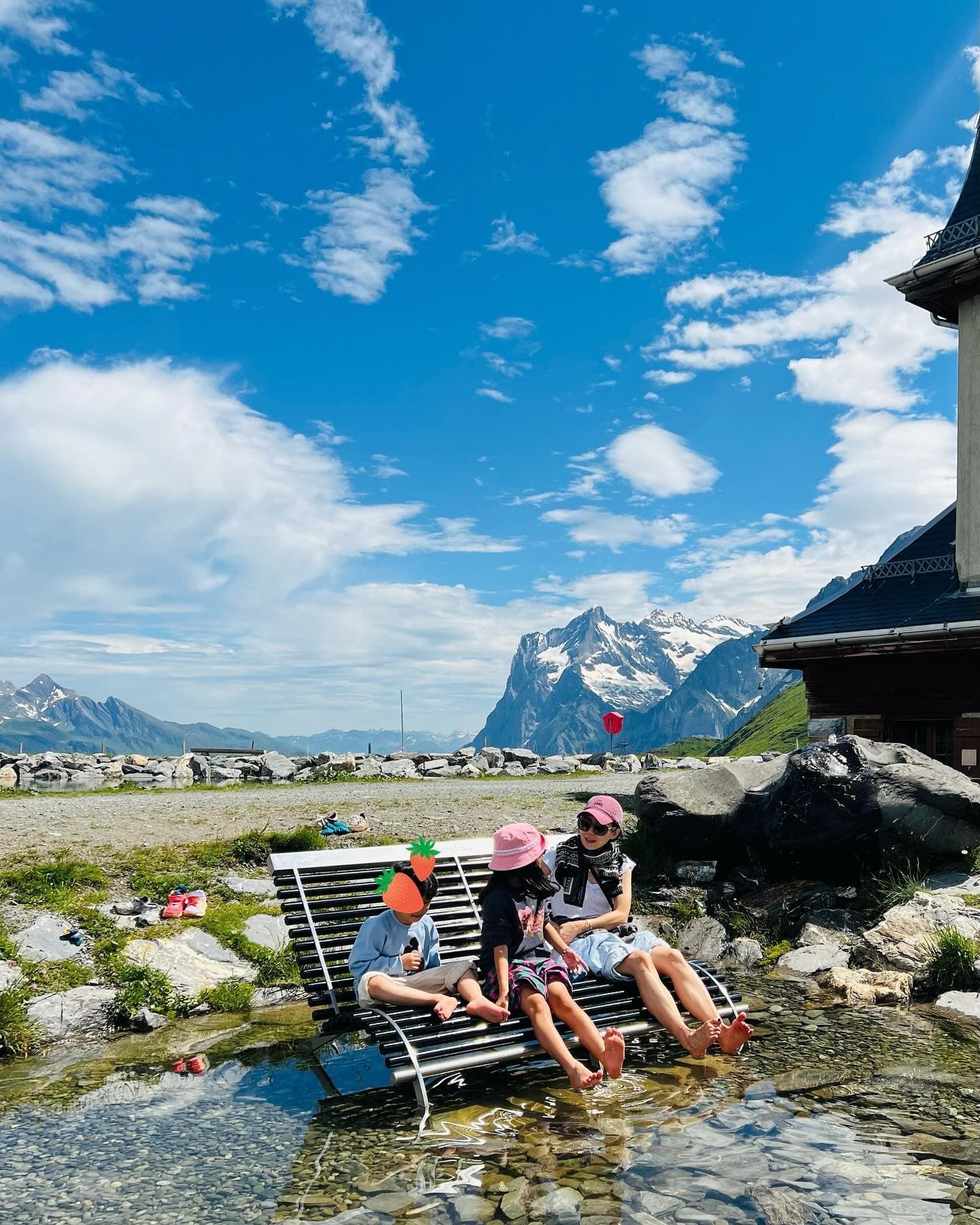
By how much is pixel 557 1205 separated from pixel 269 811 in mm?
13210

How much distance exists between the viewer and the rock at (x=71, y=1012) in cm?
740

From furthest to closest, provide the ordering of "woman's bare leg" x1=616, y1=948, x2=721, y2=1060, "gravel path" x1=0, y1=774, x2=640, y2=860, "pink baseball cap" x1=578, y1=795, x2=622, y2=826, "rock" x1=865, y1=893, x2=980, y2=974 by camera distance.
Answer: "gravel path" x1=0, y1=774, x2=640, y2=860, "rock" x1=865, y1=893, x2=980, y2=974, "pink baseball cap" x1=578, y1=795, x2=622, y2=826, "woman's bare leg" x1=616, y1=948, x2=721, y2=1060

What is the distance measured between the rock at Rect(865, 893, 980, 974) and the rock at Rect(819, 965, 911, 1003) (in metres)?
0.23

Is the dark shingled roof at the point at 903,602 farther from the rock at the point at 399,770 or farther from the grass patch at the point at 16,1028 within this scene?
the rock at the point at 399,770

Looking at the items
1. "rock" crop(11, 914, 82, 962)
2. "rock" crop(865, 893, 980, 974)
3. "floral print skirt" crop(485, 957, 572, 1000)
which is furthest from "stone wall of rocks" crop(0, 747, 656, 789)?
"floral print skirt" crop(485, 957, 572, 1000)

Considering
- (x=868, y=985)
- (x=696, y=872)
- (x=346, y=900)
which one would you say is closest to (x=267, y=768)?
(x=696, y=872)

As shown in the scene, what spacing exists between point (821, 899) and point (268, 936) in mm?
6225

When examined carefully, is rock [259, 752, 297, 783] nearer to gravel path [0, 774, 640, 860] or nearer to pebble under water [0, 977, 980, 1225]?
gravel path [0, 774, 640, 860]

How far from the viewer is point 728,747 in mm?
147125

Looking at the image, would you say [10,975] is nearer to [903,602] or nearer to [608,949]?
[608,949]

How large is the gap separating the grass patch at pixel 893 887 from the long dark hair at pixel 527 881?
5181 millimetres

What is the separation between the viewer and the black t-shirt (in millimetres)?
6371

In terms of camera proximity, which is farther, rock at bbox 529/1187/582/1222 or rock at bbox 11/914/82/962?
rock at bbox 11/914/82/962

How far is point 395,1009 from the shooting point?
6.36m
